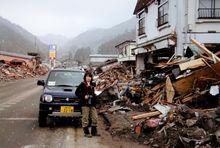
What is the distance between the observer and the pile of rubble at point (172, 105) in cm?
1038

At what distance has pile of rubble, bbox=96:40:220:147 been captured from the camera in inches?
409

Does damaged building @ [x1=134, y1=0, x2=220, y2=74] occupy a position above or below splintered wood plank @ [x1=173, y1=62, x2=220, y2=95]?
above

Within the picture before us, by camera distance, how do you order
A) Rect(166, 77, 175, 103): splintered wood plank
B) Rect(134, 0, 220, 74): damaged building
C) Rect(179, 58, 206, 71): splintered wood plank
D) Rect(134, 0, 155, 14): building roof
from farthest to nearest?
1. Rect(134, 0, 155, 14): building roof
2. Rect(134, 0, 220, 74): damaged building
3. Rect(179, 58, 206, 71): splintered wood plank
4. Rect(166, 77, 175, 103): splintered wood plank

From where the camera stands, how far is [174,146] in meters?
9.84

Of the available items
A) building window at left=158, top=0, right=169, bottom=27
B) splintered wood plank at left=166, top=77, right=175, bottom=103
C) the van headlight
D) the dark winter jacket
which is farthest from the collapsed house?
the dark winter jacket

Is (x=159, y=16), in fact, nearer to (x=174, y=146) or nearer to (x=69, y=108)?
(x=69, y=108)

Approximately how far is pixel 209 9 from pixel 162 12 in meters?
4.04

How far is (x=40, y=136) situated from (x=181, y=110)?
411cm

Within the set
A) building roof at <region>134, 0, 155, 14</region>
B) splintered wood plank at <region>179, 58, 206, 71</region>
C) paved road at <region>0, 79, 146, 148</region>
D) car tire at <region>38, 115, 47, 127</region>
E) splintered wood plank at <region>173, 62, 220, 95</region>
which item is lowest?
paved road at <region>0, 79, 146, 148</region>

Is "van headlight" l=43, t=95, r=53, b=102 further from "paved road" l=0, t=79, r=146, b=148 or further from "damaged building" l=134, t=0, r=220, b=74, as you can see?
"damaged building" l=134, t=0, r=220, b=74

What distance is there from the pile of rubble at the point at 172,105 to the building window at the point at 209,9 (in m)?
3.85

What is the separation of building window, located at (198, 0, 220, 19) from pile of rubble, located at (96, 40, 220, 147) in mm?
3855

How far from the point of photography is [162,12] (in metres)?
24.4

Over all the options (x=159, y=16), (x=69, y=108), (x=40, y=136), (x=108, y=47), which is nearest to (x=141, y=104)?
(x=69, y=108)
